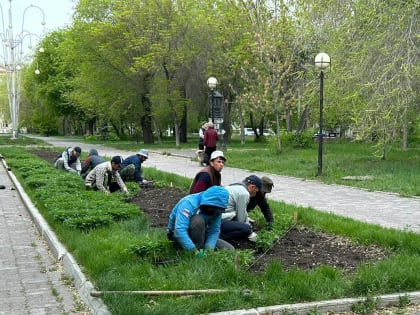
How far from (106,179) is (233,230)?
5512mm

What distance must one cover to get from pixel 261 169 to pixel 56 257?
467 inches

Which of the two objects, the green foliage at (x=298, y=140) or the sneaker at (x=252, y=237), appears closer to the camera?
the sneaker at (x=252, y=237)

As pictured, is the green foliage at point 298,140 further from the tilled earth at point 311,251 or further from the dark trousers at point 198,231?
the dark trousers at point 198,231

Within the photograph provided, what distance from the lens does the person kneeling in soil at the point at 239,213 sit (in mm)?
6664

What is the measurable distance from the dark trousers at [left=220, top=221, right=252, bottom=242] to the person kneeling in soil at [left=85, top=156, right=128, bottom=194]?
4444mm

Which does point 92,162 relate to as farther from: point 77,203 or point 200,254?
point 200,254

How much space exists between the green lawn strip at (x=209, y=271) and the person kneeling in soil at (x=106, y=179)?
2915 mm

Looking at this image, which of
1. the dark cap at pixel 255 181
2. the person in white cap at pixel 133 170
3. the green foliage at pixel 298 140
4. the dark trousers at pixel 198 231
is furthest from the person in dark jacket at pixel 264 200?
the green foliage at pixel 298 140

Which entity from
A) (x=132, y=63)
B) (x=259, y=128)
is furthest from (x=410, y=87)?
(x=259, y=128)

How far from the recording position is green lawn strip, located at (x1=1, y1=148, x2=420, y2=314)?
4.60 metres

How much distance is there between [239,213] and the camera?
684 cm

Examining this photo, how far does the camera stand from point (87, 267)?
5.73m

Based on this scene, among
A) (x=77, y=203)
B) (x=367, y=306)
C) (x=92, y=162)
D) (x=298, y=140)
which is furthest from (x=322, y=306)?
(x=298, y=140)

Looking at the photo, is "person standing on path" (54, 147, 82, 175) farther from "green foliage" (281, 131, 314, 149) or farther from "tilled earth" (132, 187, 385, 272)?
"green foliage" (281, 131, 314, 149)
